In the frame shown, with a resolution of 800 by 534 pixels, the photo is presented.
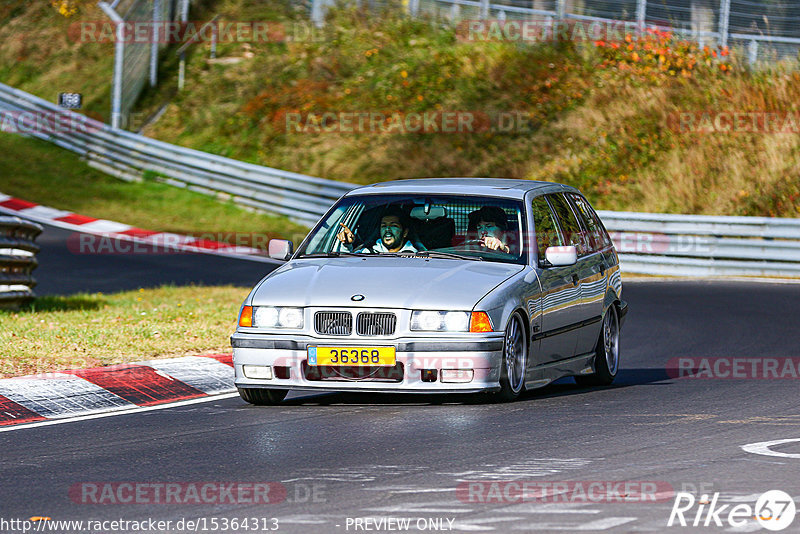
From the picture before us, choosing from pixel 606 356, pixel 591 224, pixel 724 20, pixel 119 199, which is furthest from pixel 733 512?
pixel 724 20

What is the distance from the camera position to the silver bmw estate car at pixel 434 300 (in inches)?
352

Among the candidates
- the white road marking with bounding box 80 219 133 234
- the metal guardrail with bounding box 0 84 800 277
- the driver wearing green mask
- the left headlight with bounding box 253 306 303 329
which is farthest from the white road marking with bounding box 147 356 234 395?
the white road marking with bounding box 80 219 133 234

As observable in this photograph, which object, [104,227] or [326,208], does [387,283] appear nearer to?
[326,208]

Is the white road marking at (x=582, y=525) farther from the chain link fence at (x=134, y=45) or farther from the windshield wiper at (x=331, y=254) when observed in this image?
the chain link fence at (x=134, y=45)

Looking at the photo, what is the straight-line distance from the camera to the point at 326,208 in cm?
2658

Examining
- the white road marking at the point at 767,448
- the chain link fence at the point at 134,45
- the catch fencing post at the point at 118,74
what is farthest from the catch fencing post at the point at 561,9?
the white road marking at the point at 767,448

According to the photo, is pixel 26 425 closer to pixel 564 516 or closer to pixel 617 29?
pixel 564 516

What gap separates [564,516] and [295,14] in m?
33.5

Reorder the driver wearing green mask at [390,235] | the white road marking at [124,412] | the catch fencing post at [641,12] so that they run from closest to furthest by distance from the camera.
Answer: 1. the white road marking at [124,412]
2. the driver wearing green mask at [390,235]
3. the catch fencing post at [641,12]

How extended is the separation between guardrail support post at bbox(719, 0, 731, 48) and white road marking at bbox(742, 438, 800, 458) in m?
24.1

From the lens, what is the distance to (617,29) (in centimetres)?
3284

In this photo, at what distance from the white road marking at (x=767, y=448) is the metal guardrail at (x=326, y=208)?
48.2ft

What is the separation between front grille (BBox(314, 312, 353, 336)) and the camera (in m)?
8.99

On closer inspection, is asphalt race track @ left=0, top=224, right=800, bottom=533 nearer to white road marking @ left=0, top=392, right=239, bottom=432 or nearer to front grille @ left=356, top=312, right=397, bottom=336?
white road marking @ left=0, top=392, right=239, bottom=432
